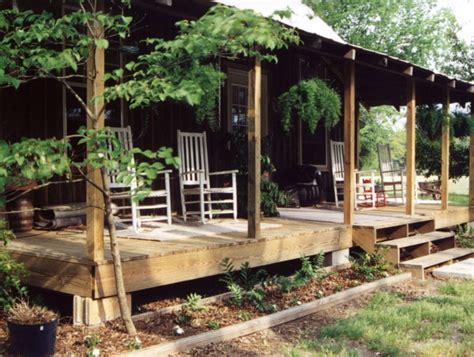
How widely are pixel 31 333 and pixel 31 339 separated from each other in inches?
1.3

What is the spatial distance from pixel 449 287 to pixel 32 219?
406 cm

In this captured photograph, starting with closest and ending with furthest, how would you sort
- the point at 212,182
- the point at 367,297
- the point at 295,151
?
1. the point at 367,297
2. the point at 212,182
3. the point at 295,151

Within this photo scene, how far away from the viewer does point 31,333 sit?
123 inches

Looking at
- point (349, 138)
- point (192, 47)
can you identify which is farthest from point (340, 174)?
point (192, 47)

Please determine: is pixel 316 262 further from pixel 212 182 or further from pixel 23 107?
pixel 23 107

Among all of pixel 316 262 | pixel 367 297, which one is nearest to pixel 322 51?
pixel 316 262

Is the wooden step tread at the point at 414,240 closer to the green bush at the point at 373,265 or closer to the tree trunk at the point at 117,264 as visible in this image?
the green bush at the point at 373,265

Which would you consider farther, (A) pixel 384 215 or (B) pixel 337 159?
(B) pixel 337 159

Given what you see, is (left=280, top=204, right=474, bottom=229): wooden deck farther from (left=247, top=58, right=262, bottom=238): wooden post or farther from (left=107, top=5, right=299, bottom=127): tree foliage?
(left=107, top=5, right=299, bottom=127): tree foliage

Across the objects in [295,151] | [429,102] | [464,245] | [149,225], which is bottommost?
[464,245]

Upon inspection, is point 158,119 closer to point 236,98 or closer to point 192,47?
point 236,98

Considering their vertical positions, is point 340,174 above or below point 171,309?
above

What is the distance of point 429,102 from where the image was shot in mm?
9727

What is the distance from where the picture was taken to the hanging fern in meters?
6.75
